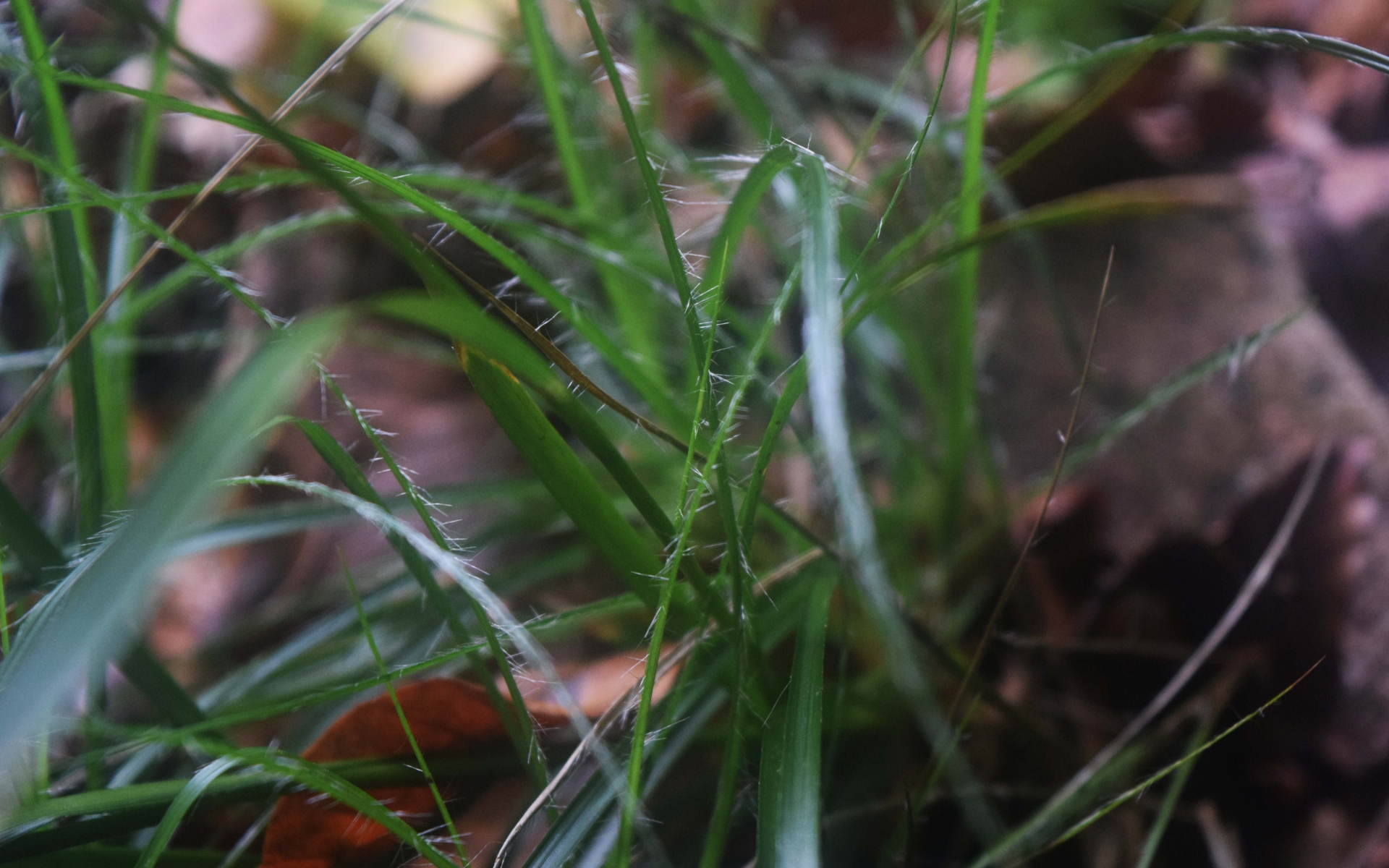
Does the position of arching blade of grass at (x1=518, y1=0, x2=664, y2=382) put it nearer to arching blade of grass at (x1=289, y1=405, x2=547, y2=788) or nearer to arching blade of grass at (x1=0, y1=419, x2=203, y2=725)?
arching blade of grass at (x1=289, y1=405, x2=547, y2=788)

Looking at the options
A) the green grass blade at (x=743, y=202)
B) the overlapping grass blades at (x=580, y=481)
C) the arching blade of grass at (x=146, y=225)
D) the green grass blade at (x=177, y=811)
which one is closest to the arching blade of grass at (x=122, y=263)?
the overlapping grass blades at (x=580, y=481)

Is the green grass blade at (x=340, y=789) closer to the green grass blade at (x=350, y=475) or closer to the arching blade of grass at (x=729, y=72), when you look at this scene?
the green grass blade at (x=350, y=475)

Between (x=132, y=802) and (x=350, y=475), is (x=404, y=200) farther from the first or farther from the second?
(x=132, y=802)

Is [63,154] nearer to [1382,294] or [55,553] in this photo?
[55,553]

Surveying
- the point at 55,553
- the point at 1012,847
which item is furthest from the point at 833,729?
the point at 55,553

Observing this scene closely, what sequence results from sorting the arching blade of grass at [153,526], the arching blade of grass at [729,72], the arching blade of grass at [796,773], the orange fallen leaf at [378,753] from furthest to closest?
the arching blade of grass at [729,72] → the orange fallen leaf at [378,753] → the arching blade of grass at [796,773] → the arching blade of grass at [153,526]

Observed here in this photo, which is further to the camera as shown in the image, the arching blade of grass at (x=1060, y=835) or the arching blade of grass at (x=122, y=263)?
the arching blade of grass at (x=122, y=263)

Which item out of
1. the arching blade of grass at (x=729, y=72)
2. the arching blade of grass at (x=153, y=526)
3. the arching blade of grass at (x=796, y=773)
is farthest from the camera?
the arching blade of grass at (x=729, y=72)
